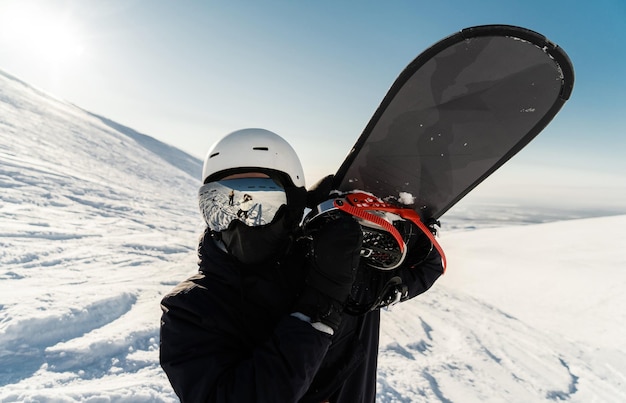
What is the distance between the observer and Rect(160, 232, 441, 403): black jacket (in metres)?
1.08

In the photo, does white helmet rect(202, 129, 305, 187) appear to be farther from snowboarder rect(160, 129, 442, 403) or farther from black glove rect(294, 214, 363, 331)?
black glove rect(294, 214, 363, 331)

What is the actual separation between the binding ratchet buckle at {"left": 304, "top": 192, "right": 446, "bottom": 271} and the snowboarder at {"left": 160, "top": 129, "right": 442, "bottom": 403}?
0.34ft

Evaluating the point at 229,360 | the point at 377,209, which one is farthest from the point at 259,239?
the point at 377,209

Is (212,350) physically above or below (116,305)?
above

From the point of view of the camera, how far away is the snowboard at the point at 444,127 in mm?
1477

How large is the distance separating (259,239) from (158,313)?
13.9 feet

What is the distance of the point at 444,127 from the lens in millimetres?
1774

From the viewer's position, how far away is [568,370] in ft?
15.7

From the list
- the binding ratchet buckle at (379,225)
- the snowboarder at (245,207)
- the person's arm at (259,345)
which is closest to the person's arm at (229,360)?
the person's arm at (259,345)

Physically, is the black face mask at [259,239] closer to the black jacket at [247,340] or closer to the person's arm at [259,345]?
the black jacket at [247,340]

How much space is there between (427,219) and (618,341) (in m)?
6.37

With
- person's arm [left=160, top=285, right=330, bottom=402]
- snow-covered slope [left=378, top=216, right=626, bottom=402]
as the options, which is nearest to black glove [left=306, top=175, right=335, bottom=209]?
person's arm [left=160, top=285, right=330, bottom=402]

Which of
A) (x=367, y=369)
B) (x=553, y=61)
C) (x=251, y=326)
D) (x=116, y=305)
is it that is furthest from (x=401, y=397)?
(x=116, y=305)

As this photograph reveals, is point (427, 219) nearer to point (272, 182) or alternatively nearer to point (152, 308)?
point (272, 182)
